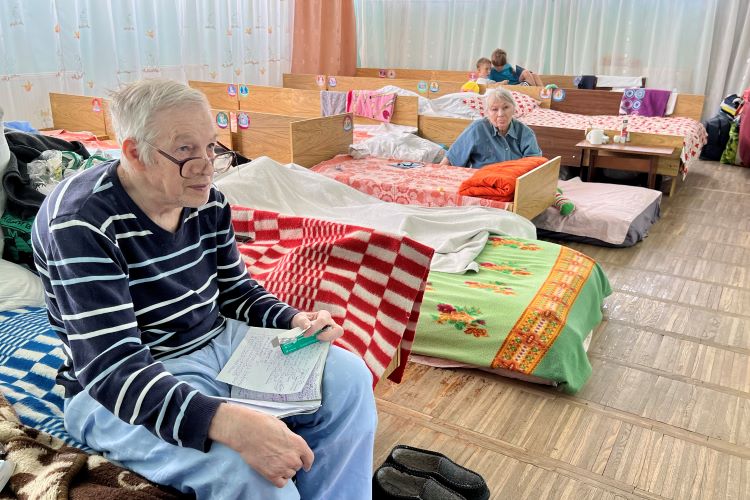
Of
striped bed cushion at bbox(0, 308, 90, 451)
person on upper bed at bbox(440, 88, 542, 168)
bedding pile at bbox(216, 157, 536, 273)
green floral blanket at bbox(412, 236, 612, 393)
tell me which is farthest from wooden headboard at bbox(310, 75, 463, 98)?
striped bed cushion at bbox(0, 308, 90, 451)

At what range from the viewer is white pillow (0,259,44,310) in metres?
1.88

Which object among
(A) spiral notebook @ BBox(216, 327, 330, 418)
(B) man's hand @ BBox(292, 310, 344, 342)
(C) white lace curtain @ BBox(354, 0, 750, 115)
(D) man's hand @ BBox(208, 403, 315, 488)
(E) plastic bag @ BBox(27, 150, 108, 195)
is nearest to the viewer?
(D) man's hand @ BBox(208, 403, 315, 488)

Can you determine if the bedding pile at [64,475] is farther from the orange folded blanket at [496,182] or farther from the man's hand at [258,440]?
the orange folded blanket at [496,182]

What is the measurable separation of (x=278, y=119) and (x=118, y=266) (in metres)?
2.58

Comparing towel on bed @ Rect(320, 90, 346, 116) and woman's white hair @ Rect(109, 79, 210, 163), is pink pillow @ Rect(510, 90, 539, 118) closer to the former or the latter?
towel on bed @ Rect(320, 90, 346, 116)

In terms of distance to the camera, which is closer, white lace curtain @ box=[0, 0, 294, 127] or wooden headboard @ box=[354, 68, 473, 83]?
white lace curtain @ box=[0, 0, 294, 127]

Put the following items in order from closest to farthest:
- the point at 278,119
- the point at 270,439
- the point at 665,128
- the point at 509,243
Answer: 1. the point at 270,439
2. the point at 509,243
3. the point at 278,119
4. the point at 665,128

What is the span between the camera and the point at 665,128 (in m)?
5.04

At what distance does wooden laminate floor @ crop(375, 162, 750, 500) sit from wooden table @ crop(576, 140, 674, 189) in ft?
5.41

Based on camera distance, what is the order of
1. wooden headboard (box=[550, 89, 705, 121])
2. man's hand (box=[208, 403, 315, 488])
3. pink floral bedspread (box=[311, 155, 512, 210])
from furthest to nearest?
1. wooden headboard (box=[550, 89, 705, 121])
2. pink floral bedspread (box=[311, 155, 512, 210])
3. man's hand (box=[208, 403, 315, 488])

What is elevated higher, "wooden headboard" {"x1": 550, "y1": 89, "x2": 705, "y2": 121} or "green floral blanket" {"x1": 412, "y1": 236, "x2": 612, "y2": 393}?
"wooden headboard" {"x1": 550, "y1": 89, "x2": 705, "y2": 121}

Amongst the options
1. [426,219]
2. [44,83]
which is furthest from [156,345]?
[44,83]

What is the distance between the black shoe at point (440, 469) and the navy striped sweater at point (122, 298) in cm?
69

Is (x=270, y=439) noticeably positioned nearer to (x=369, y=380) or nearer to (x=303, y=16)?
(x=369, y=380)
